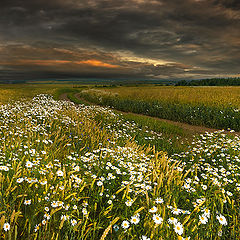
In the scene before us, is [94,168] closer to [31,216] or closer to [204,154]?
[31,216]

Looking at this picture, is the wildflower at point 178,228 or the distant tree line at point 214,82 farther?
the distant tree line at point 214,82

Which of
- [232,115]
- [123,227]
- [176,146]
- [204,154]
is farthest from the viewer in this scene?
[232,115]

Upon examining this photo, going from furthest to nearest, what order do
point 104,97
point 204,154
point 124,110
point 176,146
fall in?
1. point 104,97
2. point 124,110
3. point 176,146
4. point 204,154

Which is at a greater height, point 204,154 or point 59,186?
point 59,186

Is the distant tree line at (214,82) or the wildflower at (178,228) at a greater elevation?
the distant tree line at (214,82)

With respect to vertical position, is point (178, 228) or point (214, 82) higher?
point (214, 82)

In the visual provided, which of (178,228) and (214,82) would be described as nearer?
(178,228)

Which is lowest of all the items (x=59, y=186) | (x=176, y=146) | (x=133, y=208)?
(x=176, y=146)

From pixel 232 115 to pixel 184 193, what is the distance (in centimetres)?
1246

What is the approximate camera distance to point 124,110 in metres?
20.8

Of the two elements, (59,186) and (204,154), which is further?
(204,154)

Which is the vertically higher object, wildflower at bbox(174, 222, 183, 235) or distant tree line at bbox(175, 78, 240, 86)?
distant tree line at bbox(175, 78, 240, 86)

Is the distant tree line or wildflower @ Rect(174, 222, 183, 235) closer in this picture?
wildflower @ Rect(174, 222, 183, 235)

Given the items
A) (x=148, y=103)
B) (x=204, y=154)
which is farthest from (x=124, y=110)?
(x=204, y=154)
